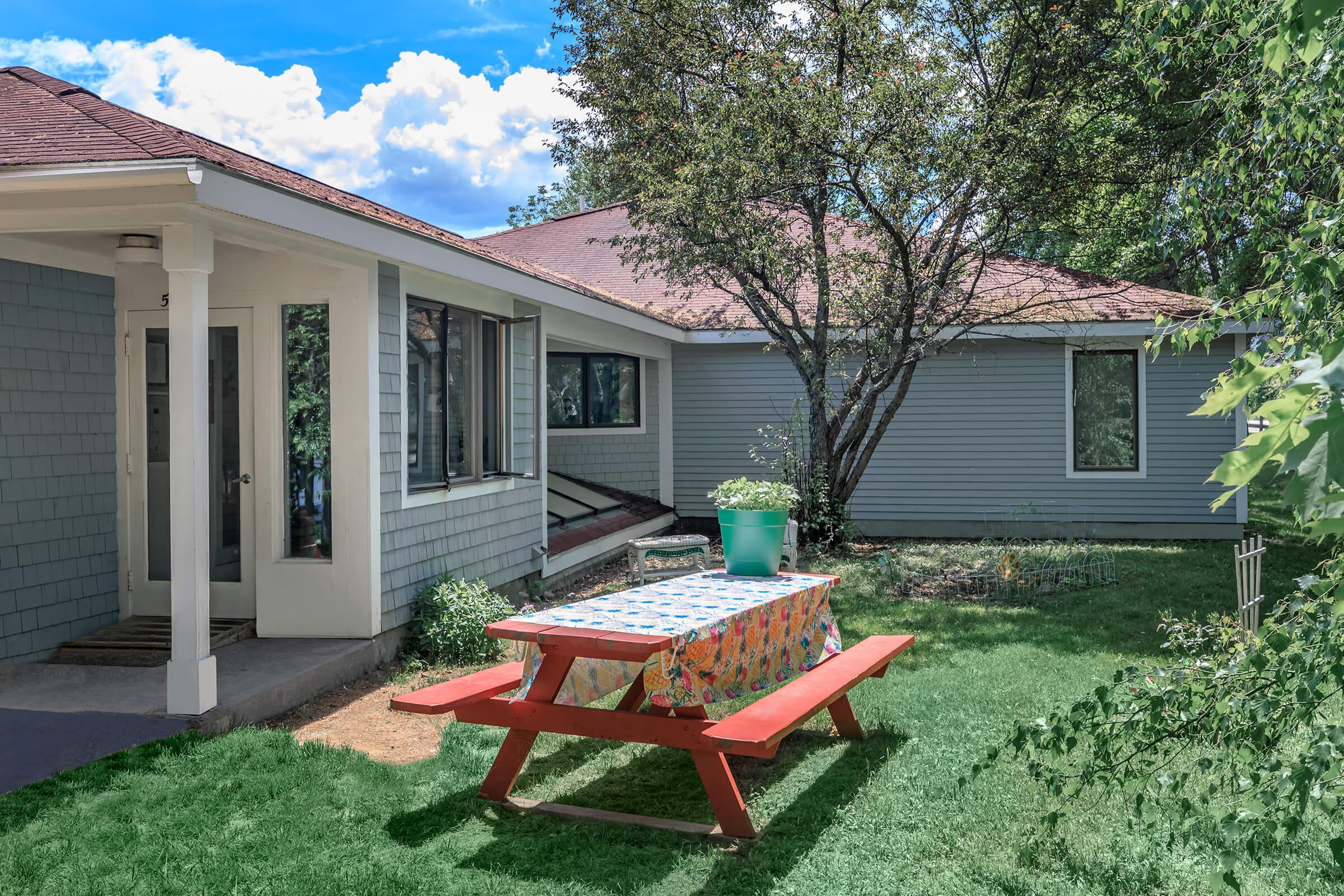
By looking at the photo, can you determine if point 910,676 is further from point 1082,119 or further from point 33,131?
point 1082,119

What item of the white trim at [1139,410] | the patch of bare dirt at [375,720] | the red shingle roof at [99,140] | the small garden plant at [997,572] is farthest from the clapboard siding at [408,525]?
the white trim at [1139,410]

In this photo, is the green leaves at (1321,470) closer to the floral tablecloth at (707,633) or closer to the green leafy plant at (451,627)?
the floral tablecloth at (707,633)

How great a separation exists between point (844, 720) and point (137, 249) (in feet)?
14.6

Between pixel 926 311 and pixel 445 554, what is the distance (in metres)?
5.60

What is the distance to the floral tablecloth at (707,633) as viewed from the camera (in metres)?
3.82

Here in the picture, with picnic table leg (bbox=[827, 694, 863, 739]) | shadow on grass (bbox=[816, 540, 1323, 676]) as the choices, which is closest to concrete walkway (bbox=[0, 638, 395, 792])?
picnic table leg (bbox=[827, 694, 863, 739])

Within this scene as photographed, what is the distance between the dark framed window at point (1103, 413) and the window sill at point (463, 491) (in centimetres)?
764

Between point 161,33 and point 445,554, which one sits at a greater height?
point 161,33

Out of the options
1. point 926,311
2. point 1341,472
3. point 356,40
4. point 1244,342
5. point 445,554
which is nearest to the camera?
point 1341,472

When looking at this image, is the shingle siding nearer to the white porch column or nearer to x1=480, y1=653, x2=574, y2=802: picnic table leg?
the white porch column

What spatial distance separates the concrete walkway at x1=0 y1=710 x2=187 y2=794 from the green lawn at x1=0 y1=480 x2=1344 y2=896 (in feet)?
0.45

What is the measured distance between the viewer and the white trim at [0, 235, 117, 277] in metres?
5.55

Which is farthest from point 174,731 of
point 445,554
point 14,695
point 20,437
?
point 445,554

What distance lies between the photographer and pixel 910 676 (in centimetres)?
616
